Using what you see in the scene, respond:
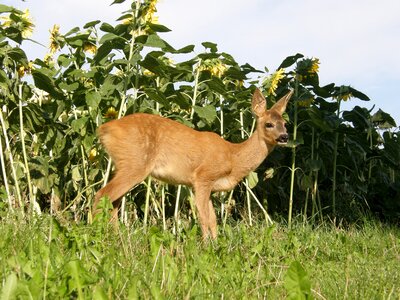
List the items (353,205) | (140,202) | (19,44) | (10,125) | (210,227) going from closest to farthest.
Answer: (210,227), (19,44), (10,125), (140,202), (353,205)

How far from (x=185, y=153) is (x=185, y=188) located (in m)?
0.85

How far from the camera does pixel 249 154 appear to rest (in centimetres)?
705

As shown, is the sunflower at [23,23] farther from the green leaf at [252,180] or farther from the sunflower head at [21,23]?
the green leaf at [252,180]

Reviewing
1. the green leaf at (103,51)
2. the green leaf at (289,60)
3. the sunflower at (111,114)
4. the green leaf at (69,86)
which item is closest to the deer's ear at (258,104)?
the green leaf at (289,60)

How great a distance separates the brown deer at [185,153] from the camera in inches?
249

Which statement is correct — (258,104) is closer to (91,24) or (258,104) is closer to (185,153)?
(185,153)

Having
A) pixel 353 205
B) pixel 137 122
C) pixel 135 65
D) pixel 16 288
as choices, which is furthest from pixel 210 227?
pixel 16 288

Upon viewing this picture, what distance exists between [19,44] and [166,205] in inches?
102

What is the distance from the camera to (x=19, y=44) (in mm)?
6719

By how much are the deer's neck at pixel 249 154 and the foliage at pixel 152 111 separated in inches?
18.9

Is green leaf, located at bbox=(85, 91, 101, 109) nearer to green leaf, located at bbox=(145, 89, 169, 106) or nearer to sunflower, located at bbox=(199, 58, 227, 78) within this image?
green leaf, located at bbox=(145, 89, 169, 106)

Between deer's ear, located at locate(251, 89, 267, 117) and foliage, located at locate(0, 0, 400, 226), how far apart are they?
12.6 inches

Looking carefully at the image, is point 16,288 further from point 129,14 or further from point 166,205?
point 166,205

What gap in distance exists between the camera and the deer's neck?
6.99 meters
